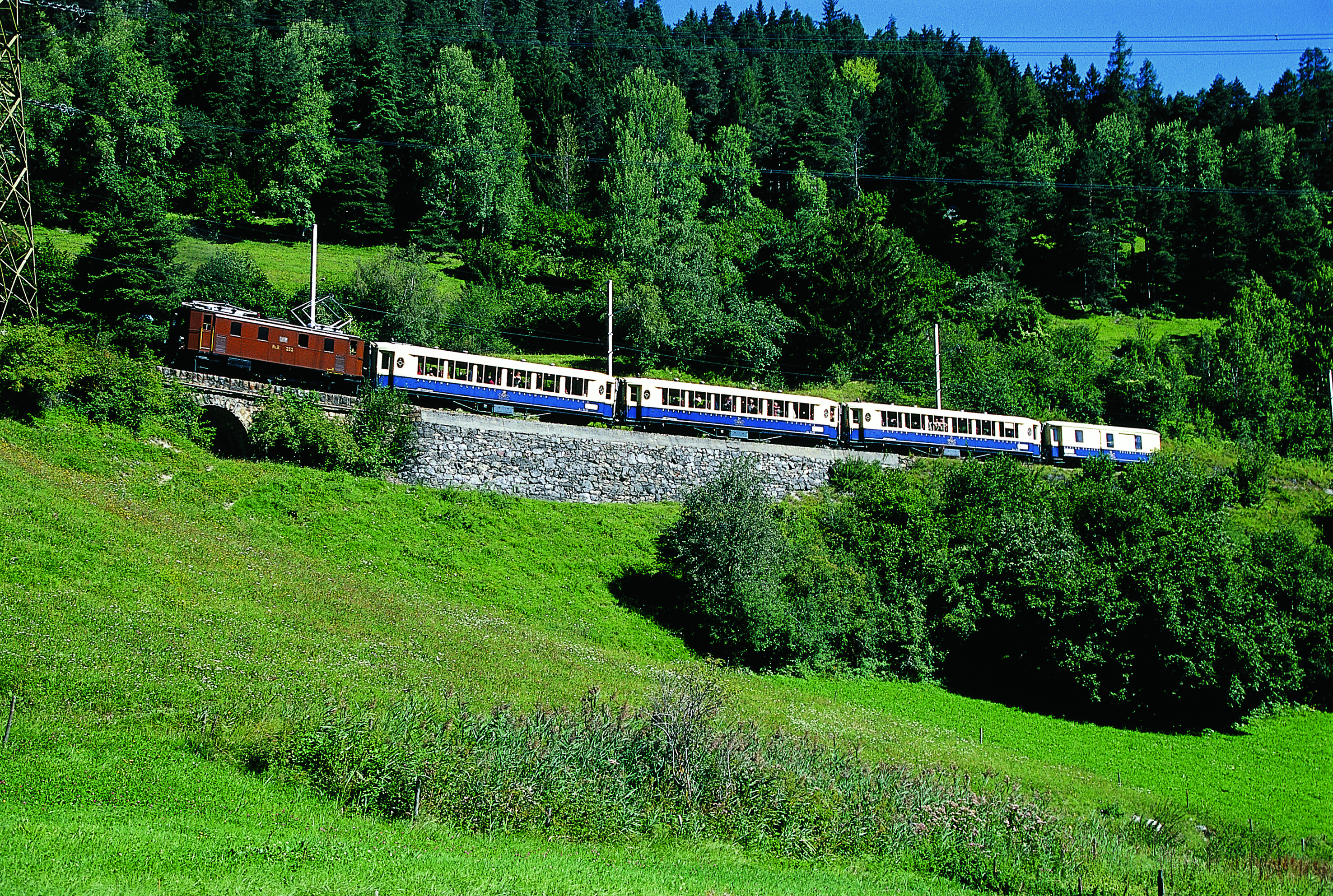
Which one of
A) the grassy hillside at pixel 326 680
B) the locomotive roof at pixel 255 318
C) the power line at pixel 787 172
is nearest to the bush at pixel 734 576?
the grassy hillside at pixel 326 680

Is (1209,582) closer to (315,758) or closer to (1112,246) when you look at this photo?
(315,758)

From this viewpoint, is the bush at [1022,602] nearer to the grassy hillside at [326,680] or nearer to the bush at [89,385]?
the grassy hillside at [326,680]

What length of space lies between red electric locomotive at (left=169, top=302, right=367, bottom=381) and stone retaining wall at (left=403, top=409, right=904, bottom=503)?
16.5ft

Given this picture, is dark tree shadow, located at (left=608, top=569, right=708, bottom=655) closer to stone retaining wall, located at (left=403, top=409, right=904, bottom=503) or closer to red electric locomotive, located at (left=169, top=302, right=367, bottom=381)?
stone retaining wall, located at (left=403, top=409, right=904, bottom=503)

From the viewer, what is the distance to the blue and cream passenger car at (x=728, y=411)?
47.0 meters

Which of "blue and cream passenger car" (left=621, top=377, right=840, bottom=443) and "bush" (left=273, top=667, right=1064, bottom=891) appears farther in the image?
"blue and cream passenger car" (left=621, top=377, right=840, bottom=443)

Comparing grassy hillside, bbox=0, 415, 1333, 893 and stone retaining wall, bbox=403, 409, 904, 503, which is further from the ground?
stone retaining wall, bbox=403, 409, 904, 503

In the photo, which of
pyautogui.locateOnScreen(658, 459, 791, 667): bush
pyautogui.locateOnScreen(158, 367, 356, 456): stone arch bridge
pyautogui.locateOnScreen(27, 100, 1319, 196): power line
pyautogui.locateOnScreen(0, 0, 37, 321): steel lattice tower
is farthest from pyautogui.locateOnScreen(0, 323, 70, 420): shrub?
pyautogui.locateOnScreen(27, 100, 1319, 196): power line

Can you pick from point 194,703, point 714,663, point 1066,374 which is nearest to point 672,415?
point 714,663

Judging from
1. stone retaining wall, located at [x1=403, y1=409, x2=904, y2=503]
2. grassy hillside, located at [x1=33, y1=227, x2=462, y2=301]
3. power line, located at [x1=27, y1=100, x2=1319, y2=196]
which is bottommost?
stone retaining wall, located at [x1=403, y1=409, x2=904, y2=503]

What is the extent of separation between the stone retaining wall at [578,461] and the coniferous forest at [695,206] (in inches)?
549

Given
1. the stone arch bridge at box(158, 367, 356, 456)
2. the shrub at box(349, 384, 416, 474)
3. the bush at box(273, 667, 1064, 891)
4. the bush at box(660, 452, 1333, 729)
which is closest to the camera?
the bush at box(273, 667, 1064, 891)

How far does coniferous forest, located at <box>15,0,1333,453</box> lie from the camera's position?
63.3 meters

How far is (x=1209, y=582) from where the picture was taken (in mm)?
38094
